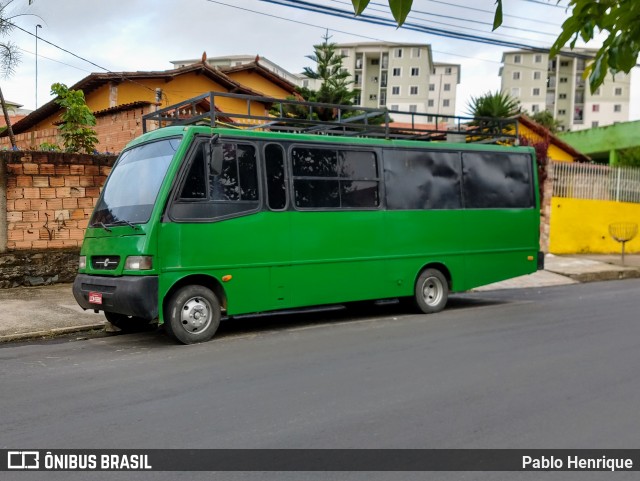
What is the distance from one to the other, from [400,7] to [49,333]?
7.81 m

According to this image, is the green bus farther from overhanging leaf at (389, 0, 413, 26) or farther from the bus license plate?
overhanging leaf at (389, 0, 413, 26)

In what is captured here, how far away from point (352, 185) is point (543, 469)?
6212mm

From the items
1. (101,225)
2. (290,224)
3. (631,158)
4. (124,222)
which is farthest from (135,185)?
(631,158)

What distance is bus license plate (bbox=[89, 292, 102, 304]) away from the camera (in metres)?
7.86

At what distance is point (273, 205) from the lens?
8.72 meters

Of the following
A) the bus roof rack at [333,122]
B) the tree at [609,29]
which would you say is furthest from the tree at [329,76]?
the tree at [609,29]

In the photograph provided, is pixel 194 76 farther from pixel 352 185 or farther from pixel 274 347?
pixel 274 347

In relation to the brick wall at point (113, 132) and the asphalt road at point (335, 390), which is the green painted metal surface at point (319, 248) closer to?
the asphalt road at point (335, 390)

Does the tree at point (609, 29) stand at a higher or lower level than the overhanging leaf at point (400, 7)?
higher

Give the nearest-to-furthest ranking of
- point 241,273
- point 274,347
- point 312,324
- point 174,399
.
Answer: point 174,399 < point 274,347 < point 241,273 < point 312,324

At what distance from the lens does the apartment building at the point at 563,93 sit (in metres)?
86.6

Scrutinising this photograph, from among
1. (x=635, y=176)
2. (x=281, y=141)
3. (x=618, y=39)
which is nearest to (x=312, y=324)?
(x=281, y=141)

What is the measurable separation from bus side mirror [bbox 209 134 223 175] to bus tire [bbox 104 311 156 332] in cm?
229

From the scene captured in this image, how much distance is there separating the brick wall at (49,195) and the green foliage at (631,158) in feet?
71.5
